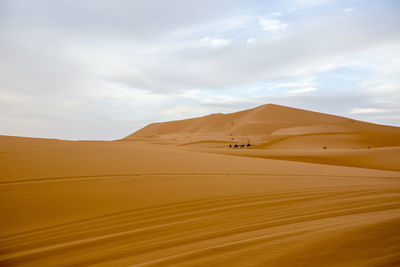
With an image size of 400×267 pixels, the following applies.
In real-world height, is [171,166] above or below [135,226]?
above

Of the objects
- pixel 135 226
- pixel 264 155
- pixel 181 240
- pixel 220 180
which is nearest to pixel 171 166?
pixel 220 180

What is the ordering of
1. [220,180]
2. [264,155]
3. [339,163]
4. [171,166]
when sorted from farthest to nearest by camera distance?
[264,155]
[339,163]
[171,166]
[220,180]

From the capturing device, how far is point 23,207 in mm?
3500

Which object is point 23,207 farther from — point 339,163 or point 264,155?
point 339,163

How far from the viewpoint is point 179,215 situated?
Result: 137 inches

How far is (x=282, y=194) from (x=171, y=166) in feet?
9.01

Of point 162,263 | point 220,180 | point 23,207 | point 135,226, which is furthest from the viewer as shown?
point 220,180

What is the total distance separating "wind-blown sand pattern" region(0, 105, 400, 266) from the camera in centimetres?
234

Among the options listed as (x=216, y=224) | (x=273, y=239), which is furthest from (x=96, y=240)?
(x=273, y=239)

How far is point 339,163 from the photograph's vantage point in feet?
40.6

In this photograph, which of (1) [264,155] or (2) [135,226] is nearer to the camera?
(2) [135,226]

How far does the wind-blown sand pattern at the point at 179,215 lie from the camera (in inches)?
92.3

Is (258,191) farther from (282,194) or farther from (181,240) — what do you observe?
(181,240)

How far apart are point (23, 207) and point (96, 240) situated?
1.38 meters
